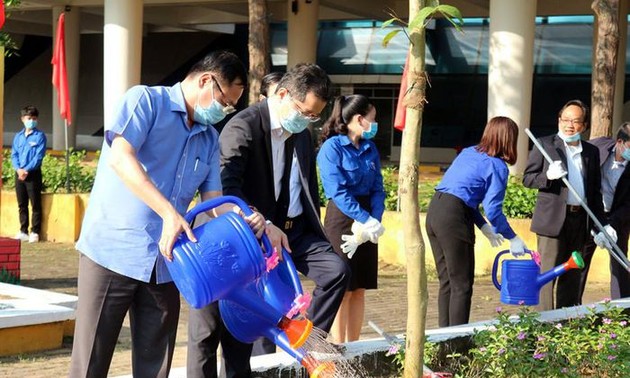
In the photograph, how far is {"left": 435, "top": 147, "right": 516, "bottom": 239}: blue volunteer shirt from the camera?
255 inches

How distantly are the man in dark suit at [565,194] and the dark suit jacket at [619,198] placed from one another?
25.7 inches

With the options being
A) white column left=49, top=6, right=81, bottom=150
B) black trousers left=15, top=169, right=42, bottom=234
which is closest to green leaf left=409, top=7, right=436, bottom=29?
black trousers left=15, top=169, right=42, bottom=234

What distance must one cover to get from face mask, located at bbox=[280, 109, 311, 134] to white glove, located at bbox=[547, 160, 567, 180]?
2655 mm

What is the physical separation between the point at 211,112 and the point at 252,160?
3.41ft

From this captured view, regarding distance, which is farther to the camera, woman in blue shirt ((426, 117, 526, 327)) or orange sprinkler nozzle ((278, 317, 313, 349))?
woman in blue shirt ((426, 117, 526, 327))

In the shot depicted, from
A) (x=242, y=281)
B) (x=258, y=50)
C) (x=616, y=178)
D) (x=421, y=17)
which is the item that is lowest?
(x=242, y=281)

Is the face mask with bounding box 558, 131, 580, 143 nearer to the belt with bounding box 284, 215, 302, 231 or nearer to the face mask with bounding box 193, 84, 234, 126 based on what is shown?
the belt with bounding box 284, 215, 302, 231

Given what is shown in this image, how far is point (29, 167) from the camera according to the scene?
41.3 feet

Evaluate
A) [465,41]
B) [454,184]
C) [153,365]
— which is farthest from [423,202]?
[465,41]

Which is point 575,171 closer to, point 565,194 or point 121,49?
point 565,194

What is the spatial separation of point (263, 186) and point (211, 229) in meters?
1.33

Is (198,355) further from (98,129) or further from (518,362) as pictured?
(98,129)

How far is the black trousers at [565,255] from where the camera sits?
7.26 meters

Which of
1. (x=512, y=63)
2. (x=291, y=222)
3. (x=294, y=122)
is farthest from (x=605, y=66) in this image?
(x=294, y=122)
